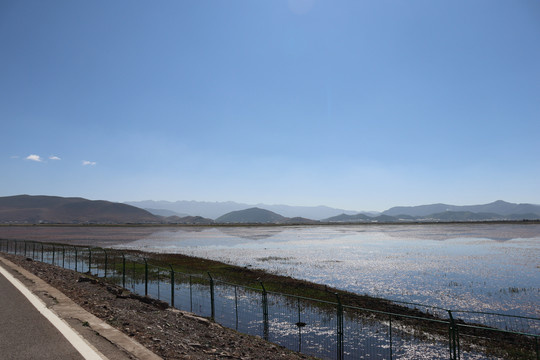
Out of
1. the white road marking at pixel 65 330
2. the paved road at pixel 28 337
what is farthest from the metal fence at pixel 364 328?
the paved road at pixel 28 337

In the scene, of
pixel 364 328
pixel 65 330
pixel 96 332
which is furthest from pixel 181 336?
pixel 364 328

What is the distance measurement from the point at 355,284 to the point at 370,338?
12232 millimetres

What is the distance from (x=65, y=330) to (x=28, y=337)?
827mm

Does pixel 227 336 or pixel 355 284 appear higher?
pixel 227 336

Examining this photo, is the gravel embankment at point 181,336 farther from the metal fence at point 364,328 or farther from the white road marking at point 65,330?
the metal fence at point 364,328

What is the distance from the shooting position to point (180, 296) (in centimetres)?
2225

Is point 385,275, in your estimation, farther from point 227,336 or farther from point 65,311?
point 65,311

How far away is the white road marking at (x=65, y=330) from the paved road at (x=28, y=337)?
0.11 meters

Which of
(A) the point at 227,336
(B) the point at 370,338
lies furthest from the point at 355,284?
(A) the point at 227,336

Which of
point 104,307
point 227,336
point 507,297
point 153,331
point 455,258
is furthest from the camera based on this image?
point 455,258

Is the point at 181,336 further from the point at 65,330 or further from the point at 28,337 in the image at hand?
the point at 28,337

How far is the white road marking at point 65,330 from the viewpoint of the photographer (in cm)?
743

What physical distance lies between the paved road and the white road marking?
110mm

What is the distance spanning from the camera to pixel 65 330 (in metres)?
9.16
